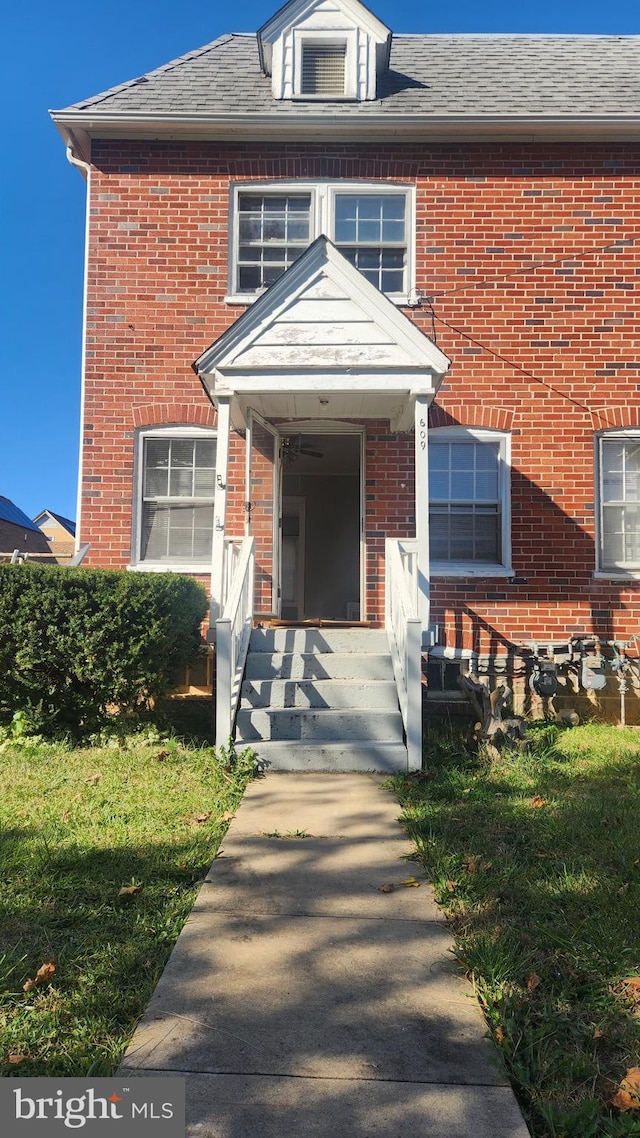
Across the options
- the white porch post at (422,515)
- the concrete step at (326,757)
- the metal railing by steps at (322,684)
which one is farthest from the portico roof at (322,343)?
the concrete step at (326,757)

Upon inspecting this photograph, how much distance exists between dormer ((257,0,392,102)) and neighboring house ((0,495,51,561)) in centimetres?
3345

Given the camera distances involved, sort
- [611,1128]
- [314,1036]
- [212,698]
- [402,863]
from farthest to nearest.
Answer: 1. [212,698]
2. [402,863]
3. [314,1036]
4. [611,1128]

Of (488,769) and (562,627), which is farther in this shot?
(562,627)

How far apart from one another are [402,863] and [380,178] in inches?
313

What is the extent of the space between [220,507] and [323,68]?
21.1ft

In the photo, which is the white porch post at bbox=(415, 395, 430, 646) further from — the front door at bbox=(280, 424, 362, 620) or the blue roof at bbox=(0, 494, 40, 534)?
the blue roof at bbox=(0, 494, 40, 534)

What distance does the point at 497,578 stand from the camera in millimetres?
8352

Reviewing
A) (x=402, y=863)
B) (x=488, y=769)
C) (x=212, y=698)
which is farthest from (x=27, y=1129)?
(x=212, y=698)

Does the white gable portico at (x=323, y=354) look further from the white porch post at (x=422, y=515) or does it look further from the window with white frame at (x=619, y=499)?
the window with white frame at (x=619, y=499)

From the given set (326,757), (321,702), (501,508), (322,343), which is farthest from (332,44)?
(326,757)

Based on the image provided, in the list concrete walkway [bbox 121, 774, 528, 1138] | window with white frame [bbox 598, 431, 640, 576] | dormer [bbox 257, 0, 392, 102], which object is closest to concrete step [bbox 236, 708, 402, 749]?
concrete walkway [bbox 121, 774, 528, 1138]

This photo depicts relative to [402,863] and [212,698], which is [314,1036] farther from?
[212,698]

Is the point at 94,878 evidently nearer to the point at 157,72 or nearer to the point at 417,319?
the point at 417,319

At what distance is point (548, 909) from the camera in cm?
326
